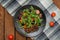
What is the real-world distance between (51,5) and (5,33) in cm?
47

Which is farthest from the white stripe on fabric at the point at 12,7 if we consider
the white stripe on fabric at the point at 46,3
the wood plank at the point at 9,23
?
the white stripe on fabric at the point at 46,3

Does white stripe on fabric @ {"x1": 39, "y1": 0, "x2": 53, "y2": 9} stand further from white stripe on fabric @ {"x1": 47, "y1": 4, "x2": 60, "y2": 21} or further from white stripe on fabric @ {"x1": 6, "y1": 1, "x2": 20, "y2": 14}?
white stripe on fabric @ {"x1": 6, "y1": 1, "x2": 20, "y2": 14}

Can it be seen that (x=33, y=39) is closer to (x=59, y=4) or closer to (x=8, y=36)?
(x=8, y=36)

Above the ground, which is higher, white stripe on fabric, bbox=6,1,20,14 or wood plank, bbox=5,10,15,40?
white stripe on fabric, bbox=6,1,20,14

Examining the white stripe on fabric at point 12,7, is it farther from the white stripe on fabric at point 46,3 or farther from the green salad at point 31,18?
Answer: the white stripe on fabric at point 46,3

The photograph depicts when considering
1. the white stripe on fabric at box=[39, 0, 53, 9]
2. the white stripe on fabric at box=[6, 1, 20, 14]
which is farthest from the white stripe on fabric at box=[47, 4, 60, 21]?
the white stripe on fabric at box=[6, 1, 20, 14]

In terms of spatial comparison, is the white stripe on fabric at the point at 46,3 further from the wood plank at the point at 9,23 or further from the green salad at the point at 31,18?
the wood plank at the point at 9,23

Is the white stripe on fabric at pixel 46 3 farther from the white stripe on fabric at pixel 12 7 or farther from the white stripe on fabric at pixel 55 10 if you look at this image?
the white stripe on fabric at pixel 12 7

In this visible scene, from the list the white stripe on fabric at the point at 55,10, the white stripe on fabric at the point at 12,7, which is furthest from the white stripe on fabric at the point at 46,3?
the white stripe on fabric at the point at 12,7

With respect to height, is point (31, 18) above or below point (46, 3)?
below

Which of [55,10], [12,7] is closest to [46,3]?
[55,10]

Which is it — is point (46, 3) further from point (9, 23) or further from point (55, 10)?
point (9, 23)

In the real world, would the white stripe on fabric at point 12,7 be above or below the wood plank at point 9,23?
above

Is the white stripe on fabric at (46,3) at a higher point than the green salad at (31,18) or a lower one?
higher
